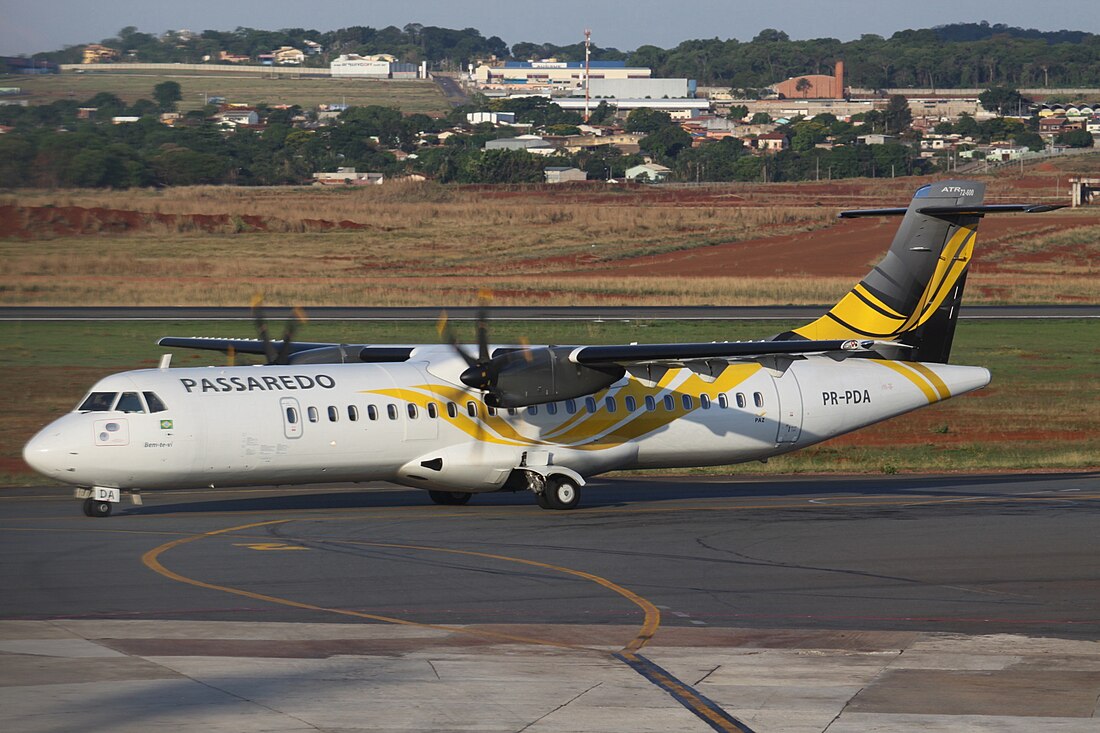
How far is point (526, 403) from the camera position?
2481 centimetres

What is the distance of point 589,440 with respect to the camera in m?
26.5

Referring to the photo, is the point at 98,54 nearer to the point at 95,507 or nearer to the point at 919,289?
the point at 95,507

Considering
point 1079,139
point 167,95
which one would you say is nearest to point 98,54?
point 167,95

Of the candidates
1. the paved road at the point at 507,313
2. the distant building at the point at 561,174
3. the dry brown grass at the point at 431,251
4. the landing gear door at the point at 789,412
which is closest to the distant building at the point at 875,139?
the distant building at the point at 561,174

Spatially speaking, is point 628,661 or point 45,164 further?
point 45,164

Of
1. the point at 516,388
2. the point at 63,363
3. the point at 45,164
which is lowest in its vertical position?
the point at 63,363

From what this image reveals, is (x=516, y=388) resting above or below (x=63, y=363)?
above

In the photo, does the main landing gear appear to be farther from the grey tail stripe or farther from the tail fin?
the grey tail stripe

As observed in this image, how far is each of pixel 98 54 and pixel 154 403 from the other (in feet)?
99.9

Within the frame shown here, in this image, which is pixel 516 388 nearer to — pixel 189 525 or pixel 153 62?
pixel 189 525

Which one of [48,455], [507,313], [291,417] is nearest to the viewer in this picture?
[48,455]

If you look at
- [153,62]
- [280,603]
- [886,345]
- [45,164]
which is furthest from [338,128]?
[280,603]

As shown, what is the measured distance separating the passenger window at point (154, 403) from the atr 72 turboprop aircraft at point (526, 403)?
0.08 ft

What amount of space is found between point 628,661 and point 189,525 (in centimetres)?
1099
